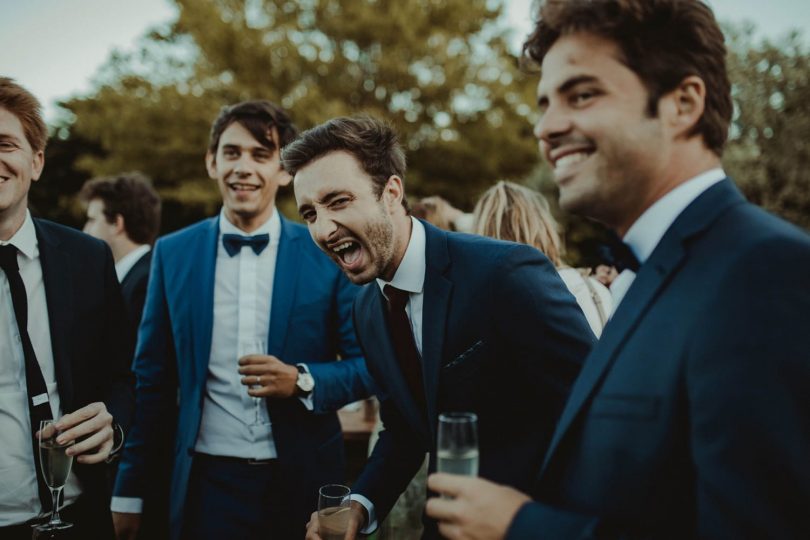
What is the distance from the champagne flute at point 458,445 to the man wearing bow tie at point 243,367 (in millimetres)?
1519

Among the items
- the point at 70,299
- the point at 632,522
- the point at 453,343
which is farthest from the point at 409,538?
the point at 632,522

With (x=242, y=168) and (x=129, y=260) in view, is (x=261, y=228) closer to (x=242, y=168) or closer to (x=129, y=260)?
(x=242, y=168)

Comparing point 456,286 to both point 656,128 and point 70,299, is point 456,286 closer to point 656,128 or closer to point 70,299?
point 656,128

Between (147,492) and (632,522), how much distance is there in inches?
106

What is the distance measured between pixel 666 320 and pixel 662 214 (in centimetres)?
27

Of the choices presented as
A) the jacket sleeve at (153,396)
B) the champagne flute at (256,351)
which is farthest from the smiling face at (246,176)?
the champagne flute at (256,351)

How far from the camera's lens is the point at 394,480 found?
2357mm

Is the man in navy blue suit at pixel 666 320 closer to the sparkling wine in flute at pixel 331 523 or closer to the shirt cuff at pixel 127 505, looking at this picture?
the sparkling wine in flute at pixel 331 523

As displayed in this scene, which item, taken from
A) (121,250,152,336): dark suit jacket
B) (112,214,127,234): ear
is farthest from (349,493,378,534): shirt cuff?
(112,214,127,234): ear

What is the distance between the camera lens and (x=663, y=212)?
50.3 inches

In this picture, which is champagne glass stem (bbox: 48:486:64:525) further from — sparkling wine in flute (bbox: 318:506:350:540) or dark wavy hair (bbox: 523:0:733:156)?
dark wavy hair (bbox: 523:0:733:156)

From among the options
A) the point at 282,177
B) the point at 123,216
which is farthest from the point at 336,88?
the point at 282,177

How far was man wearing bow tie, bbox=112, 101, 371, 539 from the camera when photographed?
9.37 ft

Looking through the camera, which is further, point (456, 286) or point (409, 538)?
point (409, 538)
